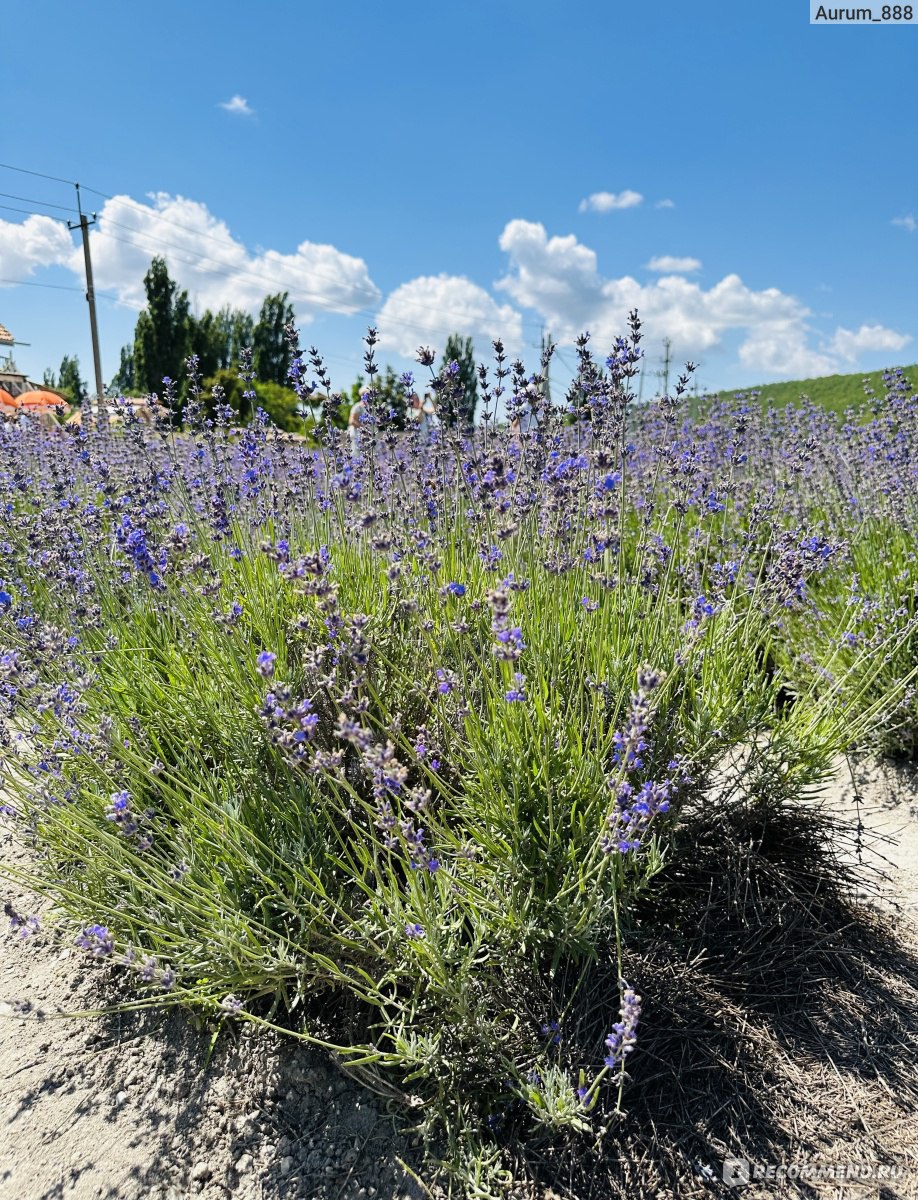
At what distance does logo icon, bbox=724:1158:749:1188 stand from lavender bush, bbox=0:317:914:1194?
0.33m

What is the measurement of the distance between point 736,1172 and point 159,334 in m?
32.5

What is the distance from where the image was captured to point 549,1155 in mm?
1998

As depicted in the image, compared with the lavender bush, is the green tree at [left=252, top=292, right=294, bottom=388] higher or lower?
higher

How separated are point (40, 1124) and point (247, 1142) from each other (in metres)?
0.69

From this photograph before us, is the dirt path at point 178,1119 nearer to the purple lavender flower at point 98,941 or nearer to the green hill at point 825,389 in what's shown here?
the purple lavender flower at point 98,941

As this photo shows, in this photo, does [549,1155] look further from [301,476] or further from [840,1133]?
[301,476]

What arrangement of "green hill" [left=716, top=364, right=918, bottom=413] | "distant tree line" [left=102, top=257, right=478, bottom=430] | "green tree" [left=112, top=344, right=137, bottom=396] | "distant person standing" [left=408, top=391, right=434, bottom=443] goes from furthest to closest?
1. "green tree" [left=112, top=344, right=137, bottom=396]
2. "green hill" [left=716, top=364, right=918, bottom=413]
3. "distant tree line" [left=102, top=257, right=478, bottom=430]
4. "distant person standing" [left=408, top=391, right=434, bottom=443]

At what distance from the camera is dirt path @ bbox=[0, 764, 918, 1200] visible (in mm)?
2057

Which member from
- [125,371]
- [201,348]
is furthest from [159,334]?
[125,371]

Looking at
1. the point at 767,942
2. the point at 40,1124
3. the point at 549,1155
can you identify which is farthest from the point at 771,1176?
the point at 40,1124

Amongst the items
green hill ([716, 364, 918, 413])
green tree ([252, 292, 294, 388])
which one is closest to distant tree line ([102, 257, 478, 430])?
green tree ([252, 292, 294, 388])

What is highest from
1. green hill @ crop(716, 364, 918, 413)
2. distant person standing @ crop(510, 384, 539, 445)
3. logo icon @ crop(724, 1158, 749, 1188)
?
green hill @ crop(716, 364, 918, 413)

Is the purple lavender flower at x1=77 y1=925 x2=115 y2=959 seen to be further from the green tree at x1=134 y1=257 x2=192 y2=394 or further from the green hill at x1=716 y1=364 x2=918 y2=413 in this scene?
the green hill at x1=716 y1=364 x2=918 y2=413

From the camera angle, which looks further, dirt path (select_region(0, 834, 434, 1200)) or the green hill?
the green hill
